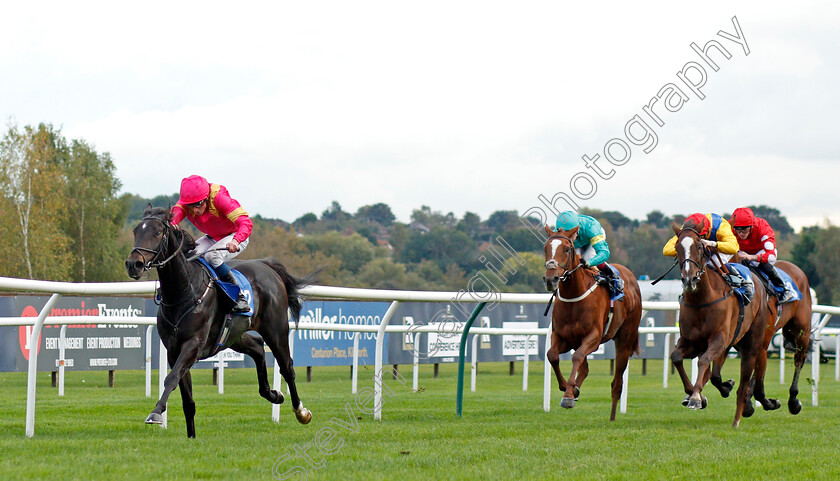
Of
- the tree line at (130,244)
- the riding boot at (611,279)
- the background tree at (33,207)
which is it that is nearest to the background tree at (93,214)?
the tree line at (130,244)

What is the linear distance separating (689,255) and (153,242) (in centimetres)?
414

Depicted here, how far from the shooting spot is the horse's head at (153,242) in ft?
17.1

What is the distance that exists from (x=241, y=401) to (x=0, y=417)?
9.07 feet

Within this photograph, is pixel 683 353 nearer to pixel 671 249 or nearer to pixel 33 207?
pixel 671 249

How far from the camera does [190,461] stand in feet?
15.5

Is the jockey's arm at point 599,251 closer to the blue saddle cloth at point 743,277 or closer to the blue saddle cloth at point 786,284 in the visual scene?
the blue saddle cloth at point 743,277

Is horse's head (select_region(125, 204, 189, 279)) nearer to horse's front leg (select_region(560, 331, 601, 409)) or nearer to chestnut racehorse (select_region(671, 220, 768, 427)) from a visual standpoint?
horse's front leg (select_region(560, 331, 601, 409))

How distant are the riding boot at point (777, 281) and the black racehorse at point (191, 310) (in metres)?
4.52

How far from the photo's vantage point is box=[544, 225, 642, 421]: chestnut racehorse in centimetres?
677

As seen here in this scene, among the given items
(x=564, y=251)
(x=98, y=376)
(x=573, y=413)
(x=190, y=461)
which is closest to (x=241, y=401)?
(x=573, y=413)

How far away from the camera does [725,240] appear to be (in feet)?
25.0

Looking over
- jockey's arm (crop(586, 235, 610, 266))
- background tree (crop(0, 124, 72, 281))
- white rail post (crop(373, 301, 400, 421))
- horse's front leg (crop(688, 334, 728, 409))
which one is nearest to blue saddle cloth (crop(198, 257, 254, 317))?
white rail post (crop(373, 301, 400, 421))

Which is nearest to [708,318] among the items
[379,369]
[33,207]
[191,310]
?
[379,369]

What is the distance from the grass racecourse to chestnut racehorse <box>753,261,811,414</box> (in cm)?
21
